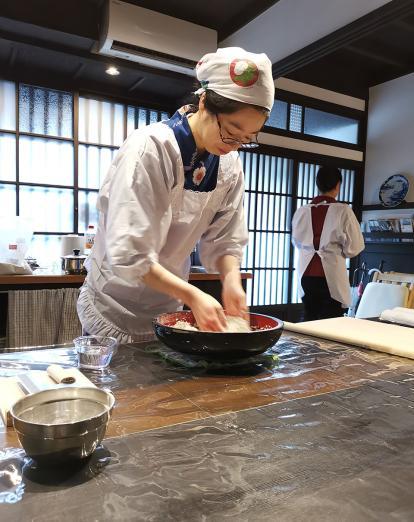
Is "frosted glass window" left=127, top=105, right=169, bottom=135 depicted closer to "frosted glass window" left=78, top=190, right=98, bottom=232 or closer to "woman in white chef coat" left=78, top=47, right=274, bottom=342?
"frosted glass window" left=78, top=190, right=98, bottom=232

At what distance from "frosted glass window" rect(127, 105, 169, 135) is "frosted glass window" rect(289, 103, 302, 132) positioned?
55.1 inches

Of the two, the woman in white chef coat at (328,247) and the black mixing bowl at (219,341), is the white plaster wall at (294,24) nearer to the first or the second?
the woman in white chef coat at (328,247)

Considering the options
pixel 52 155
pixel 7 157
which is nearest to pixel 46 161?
pixel 52 155

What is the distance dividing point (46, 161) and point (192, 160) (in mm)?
2868

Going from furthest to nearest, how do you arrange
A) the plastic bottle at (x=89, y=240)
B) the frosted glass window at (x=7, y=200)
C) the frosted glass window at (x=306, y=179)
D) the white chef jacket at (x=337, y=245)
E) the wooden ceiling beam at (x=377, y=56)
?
the frosted glass window at (x=306, y=179)
the wooden ceiling beam at (x=377, y=56)
the frosted glass window at (x=7, y=200)
the white chef jacket at (x=337, y=245)
the plastic bottle at (x=89, y=240)

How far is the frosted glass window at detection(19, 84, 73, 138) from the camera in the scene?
366cm

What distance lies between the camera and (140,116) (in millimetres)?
4188

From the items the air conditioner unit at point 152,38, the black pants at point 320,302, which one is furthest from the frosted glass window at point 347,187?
the air conditioner unit at point 152,38

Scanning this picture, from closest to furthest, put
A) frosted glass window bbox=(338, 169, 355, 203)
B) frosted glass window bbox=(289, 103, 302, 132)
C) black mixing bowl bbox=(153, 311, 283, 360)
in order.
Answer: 1. black mixing bowl bbox=(153, 311, 283, 360)
2. frosted glass window bbox=(289, 103, 302, 132)
3. frosted glass window bbox=(338, 169, 355, 203)

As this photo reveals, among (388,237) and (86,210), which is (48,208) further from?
(388,237)

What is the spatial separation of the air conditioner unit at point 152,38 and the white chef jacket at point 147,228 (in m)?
2.28

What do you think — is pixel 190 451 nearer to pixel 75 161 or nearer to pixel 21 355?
pixel 21 355

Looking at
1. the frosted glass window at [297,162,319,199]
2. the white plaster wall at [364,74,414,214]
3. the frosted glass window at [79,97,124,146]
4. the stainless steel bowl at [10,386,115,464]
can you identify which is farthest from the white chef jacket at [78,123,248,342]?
the white plaster wall at [364,74,414,214]

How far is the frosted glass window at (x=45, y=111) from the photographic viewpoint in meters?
3.66
